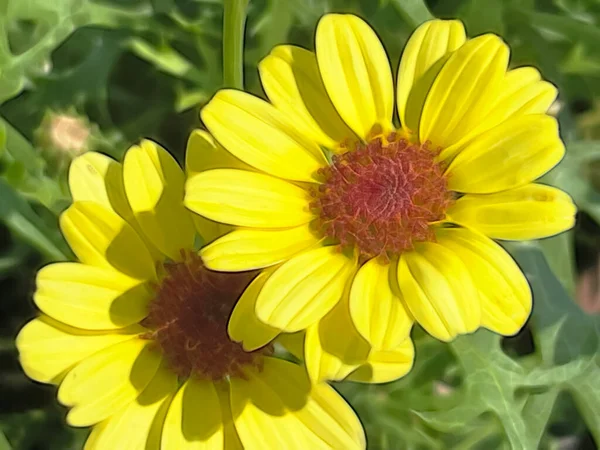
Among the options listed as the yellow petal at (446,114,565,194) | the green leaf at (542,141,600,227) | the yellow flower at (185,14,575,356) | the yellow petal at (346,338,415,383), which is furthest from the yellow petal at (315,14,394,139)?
the green leaf at (542,141,600,227)

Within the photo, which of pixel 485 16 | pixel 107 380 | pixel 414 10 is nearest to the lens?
pixel 107 380

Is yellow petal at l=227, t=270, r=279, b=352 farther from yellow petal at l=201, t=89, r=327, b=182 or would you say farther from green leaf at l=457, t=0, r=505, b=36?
green leaf at l=457, t=0, r=505, b=36

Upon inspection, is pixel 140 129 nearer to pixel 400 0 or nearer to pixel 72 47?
pixel 72 47

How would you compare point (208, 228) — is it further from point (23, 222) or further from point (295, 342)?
point (23, 222)

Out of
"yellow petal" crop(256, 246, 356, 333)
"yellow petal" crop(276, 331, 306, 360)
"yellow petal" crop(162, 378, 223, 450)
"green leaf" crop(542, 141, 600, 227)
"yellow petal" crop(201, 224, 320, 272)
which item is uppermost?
"yellow petal" crop(201, 224, 320, 272)

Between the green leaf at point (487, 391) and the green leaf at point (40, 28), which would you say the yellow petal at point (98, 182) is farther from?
the green leaf at point (487, 391)

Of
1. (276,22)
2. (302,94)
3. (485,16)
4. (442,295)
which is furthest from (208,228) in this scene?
(485,16)
